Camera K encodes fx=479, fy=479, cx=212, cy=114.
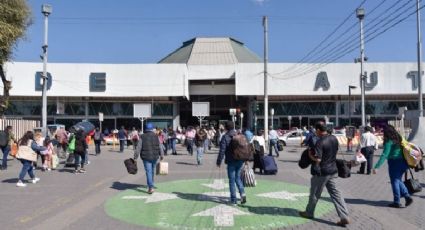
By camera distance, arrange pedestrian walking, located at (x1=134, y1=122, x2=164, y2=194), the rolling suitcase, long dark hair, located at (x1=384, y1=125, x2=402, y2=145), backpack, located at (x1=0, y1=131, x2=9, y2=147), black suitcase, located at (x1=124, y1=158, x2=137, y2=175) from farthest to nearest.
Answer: backpack, located at (x1=0, y1=131, x2=9, y2=147) < the rolling suitcase < black suitcase, located at (x1=124, y1=158, x2=137, y2=175) < pedestrian walking, located at (x1=134, y1=122, x2=164, y2=194) < long dark hair, located at (x1=384, y1=125, x2=402, y2=145)

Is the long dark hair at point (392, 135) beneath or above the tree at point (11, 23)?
beneath

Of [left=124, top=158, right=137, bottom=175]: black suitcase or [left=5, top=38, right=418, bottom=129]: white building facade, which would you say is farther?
[left=5, top=38, right=418, bottom=129]: white building facade

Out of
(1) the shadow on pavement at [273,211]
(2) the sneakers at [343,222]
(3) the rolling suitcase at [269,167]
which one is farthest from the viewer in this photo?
(3) the rolling suitcase at [269,167]

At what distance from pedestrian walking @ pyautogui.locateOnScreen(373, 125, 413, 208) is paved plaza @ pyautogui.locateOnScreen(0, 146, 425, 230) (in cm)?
26

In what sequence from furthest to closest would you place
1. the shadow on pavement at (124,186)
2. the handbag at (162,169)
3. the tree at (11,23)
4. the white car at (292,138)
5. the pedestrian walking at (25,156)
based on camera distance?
the white car at (292,138), the tree at (11,23), the handbag at (162,169), the pedestrian walking at (25,156), the shadow on pavement at (124,186)

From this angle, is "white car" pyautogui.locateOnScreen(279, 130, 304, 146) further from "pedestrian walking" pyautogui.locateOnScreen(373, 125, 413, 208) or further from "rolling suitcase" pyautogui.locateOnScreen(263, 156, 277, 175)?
"pedestrian walking" pyautogui.locateOnScreen(373, 125, 413, 208)

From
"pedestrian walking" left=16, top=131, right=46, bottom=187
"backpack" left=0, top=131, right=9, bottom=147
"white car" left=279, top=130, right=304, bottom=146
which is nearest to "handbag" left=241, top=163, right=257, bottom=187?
"pedestrian walking" left=16, top=131, right=46, bottom=187

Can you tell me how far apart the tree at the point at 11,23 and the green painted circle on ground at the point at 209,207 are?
33.9 feet

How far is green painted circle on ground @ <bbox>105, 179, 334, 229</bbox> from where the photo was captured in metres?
8.03

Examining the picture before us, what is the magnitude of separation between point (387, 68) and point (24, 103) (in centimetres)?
3601

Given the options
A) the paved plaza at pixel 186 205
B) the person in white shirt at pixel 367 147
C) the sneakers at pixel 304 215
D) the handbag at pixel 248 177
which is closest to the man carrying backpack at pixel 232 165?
the paved plaza at pixel 186 205

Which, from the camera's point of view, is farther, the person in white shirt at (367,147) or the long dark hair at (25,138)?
the person in white shirt at (367,147)

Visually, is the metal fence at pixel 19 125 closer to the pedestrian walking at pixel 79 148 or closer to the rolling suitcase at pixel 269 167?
the pedestrian walking at pixel 79 148

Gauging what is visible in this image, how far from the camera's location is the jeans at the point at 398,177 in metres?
9.29
